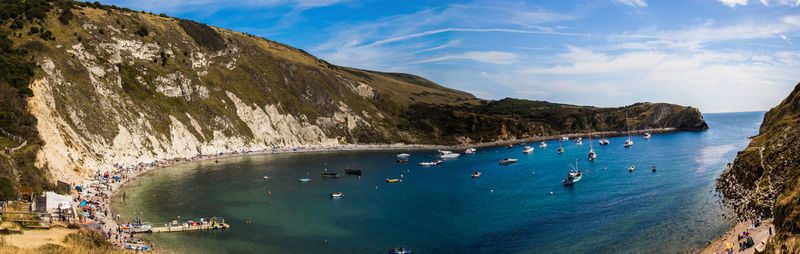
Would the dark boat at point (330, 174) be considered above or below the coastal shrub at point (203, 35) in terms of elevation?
below

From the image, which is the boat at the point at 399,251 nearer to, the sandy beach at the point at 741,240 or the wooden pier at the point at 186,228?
the wooden pier at the point at 186,228

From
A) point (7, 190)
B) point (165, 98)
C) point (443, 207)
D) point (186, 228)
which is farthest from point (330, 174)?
point (7, 190)

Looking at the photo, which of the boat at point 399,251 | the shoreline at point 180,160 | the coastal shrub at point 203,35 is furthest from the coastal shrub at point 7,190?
the coastal shrub at point 203,35

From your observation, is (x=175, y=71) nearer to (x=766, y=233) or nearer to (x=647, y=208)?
(x=647, y=208)

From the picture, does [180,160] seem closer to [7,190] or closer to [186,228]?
[186,228]

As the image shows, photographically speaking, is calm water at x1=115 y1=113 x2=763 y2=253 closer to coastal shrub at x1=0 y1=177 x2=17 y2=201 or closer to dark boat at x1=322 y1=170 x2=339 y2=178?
dark boat at x1=322 y1=170 x2=339 y2=178
